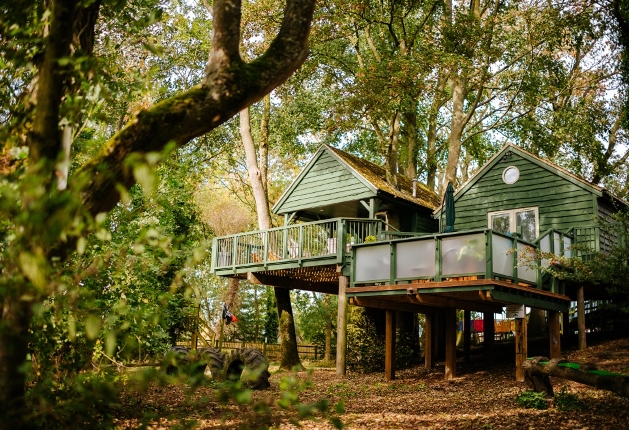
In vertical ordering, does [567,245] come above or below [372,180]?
below

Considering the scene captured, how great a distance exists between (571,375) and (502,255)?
13.9 ft

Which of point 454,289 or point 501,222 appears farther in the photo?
point 501,222

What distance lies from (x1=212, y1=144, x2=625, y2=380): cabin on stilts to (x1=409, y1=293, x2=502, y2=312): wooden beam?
0.11 ft

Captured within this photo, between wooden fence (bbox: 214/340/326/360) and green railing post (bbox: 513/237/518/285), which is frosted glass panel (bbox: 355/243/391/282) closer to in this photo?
green railing post (bbox: 513/237/518/285)

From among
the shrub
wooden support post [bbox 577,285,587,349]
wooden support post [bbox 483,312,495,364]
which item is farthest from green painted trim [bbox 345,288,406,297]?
wooden support post [bbox 577,285,587,349]

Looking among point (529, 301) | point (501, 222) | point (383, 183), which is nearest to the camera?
point (529, 301)

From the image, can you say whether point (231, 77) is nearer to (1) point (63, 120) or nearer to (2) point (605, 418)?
(1) point (63, 120)

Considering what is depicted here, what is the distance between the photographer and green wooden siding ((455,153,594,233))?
17.1 m

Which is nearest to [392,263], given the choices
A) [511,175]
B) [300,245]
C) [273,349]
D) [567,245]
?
[300,245]

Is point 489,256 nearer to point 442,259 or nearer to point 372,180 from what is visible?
point 442,259

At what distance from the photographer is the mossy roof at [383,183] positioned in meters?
19.7

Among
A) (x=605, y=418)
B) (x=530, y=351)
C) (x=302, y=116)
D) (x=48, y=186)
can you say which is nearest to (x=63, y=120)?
(x=48, y=186)

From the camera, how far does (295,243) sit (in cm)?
1812

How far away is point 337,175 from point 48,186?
17848 millimetres
